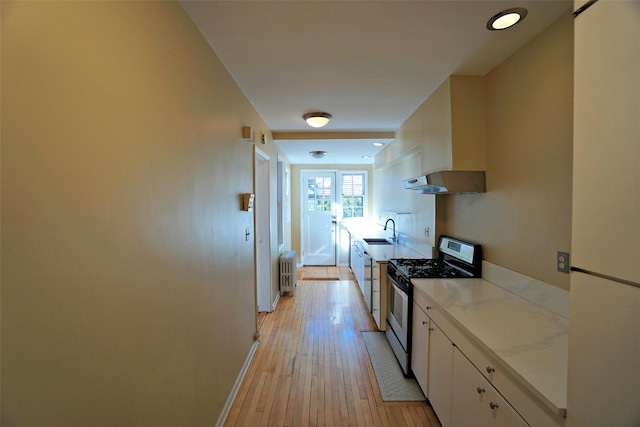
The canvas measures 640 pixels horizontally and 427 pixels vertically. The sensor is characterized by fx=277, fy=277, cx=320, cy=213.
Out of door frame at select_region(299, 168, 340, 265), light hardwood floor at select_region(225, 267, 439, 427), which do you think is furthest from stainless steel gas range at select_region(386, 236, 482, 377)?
door frame at select_region(299, 168, 340, 265)

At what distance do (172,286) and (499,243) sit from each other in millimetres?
2145

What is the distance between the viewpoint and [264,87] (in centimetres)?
236

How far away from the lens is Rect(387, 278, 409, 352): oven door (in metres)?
2.31

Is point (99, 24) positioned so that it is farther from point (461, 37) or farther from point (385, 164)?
point (385, 164)

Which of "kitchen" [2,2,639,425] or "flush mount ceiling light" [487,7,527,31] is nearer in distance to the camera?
"kitchen" [2,2,639,425]

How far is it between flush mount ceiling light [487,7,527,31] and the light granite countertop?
1591 millimetres

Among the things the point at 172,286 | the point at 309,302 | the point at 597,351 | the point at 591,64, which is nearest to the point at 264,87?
the point at 172,286

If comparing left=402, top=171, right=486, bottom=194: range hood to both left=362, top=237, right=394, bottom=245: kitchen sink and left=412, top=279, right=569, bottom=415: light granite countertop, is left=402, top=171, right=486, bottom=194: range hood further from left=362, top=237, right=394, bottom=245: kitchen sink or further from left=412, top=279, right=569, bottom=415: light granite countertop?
left=362, top=237, right=394, bottom=245: kitchen sink

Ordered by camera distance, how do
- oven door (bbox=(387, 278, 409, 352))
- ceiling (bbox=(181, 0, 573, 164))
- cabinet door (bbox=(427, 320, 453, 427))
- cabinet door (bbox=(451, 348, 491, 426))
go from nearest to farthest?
cabinet door (bbox=(451, 348, 491, 426)), ceiling (bbox=(181, 0, 573, 164)), cabinet door (bbox=(427, 320, 453, 427)), oven door (bbox=(387, 278, 409, 352))

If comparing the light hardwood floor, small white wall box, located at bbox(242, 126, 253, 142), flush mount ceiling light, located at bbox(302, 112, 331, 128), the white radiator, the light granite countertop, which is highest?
flush mount ceiling light, located at bbox(302, 112, 331, 128)

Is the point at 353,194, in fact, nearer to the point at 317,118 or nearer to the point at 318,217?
the point at 318,217

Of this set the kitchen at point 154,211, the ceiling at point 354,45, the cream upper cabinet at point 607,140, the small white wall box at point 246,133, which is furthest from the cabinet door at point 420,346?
the small white wall box at point 246,133

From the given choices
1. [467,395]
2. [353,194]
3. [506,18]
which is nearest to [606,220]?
[467,395]

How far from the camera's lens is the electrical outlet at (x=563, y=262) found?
58.6 inches
